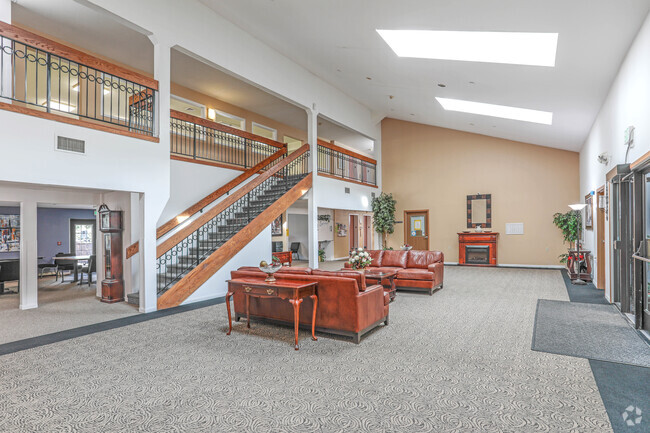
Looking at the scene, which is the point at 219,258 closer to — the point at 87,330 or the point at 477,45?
the point at 87,330

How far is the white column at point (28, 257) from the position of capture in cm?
652

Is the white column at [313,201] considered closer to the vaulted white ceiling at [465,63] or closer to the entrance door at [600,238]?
the vaulted white ceiling at [465,63]

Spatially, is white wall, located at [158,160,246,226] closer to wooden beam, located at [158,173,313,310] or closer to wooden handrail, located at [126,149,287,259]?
wooden handrail, located at [126,149,287,259]

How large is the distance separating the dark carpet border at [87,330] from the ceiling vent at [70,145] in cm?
248

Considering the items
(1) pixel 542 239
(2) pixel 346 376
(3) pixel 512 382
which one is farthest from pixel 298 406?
(1) pixel 542 239

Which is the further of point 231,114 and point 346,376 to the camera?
point 231,114

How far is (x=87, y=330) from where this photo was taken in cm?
504

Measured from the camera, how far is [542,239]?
11789 mm

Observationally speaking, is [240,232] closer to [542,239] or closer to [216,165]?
[216,165]

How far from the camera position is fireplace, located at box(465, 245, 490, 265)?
12320 millimetres

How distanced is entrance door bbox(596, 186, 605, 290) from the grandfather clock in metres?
9.34

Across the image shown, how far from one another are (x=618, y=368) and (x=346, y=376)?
2646mm

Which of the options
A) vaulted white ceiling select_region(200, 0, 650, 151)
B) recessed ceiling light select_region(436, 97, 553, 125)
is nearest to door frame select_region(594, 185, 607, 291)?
vaulted white ceiling select_region(200, 0, 650, 151)

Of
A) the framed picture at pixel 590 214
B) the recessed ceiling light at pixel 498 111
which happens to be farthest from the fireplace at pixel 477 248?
the recessed ceiling light at pixel 498 111
